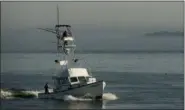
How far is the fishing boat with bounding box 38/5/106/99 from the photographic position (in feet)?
117

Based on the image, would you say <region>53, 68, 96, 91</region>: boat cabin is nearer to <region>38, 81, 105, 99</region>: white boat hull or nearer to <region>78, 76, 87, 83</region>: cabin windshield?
<region>78, 76, 87, 83</region>: cabin windshield

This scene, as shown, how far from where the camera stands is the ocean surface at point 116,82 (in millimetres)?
34875

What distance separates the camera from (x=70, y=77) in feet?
119

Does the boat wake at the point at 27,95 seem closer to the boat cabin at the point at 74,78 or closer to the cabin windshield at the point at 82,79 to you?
the boat cabin at the point at 74,78

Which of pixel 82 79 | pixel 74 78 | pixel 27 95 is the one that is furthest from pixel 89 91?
pixel 27 95

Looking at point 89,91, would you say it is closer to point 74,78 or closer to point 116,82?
point 74,78

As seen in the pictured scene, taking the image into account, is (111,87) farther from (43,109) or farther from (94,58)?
(43,109)

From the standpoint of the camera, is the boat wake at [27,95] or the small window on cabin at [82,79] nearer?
the boat wake at [27,95]

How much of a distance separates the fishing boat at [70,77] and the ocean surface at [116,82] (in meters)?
0.45

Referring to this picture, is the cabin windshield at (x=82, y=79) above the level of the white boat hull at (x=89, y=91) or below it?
above

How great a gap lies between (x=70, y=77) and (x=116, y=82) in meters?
12.1

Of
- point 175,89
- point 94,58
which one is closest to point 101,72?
point 94,58

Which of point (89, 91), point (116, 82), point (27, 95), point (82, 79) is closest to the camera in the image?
point (89, 91)

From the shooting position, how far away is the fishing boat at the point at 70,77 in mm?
35656
